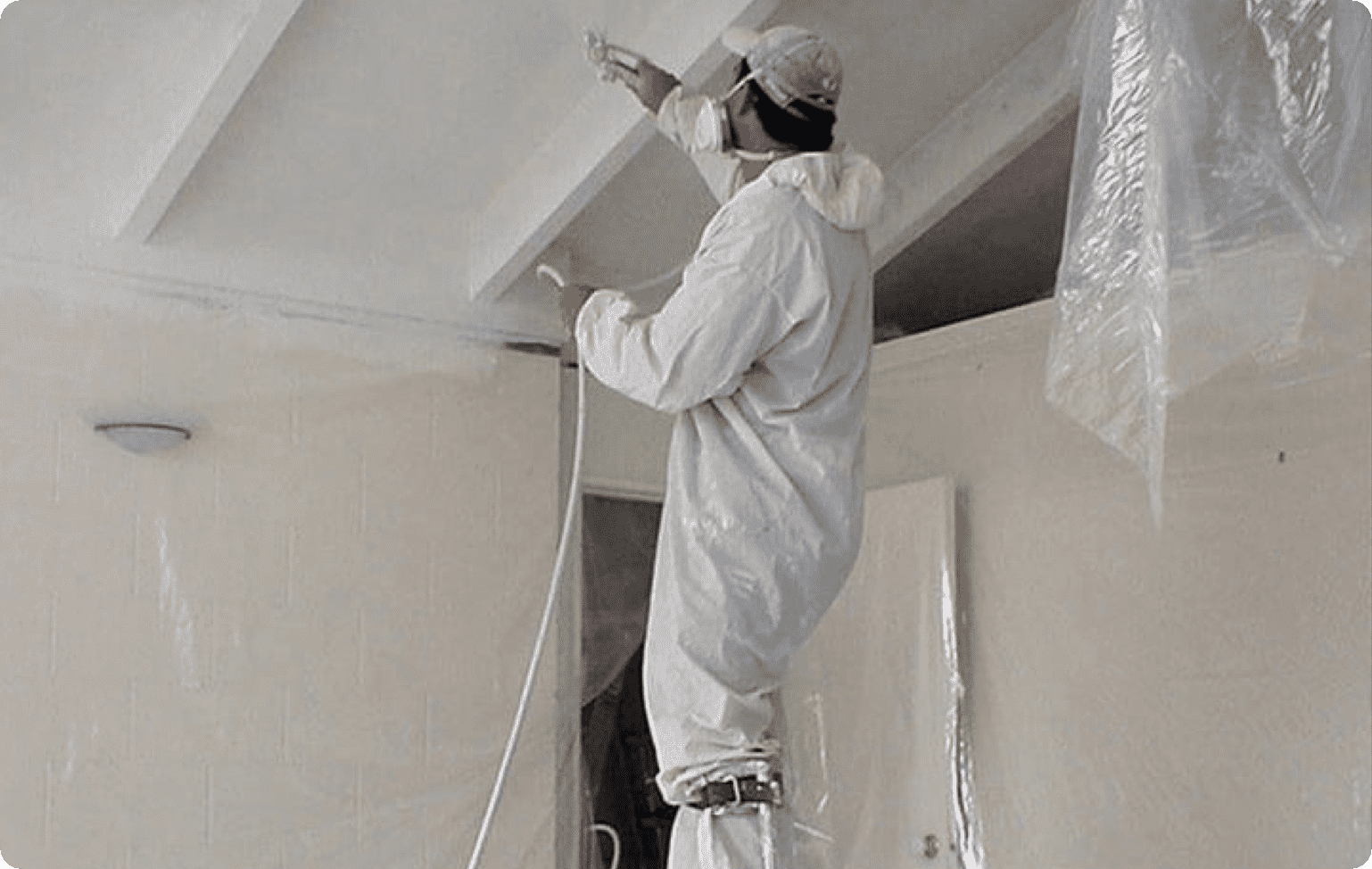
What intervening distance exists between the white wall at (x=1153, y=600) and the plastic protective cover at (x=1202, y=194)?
0.48ft

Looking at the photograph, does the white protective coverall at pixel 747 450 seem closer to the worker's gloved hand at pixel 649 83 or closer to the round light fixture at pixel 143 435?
the worker's gloved hand at pixel 649 83

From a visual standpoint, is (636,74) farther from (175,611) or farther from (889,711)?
(889,711)

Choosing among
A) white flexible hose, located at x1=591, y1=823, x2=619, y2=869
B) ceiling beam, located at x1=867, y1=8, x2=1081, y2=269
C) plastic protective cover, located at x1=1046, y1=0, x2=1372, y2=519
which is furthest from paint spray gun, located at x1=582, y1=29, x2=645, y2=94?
white flexible hose, located at x1=591, y1=823, x2=619, y2=869

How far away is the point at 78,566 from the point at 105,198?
1.91ft

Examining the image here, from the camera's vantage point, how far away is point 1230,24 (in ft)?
7.17

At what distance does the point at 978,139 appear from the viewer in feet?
10.6

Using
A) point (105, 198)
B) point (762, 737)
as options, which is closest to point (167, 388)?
point (105, 198)

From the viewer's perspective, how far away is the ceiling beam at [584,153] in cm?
267

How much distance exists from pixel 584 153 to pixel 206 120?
626 millimetres

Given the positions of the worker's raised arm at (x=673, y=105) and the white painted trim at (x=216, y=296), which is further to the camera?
the white painted trim at (x=216, y=296)

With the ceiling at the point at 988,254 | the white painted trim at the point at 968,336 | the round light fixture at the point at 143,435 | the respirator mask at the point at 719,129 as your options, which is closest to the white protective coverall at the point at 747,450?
the respirator mask at the point at 719,129

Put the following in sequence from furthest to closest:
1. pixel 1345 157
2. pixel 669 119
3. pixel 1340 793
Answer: pixel 1340 793, pixel 669 119, pixel 1345 157

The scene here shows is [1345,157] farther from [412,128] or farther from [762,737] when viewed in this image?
[412,128]

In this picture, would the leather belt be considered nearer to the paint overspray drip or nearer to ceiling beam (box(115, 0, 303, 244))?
the paint overspray drip
